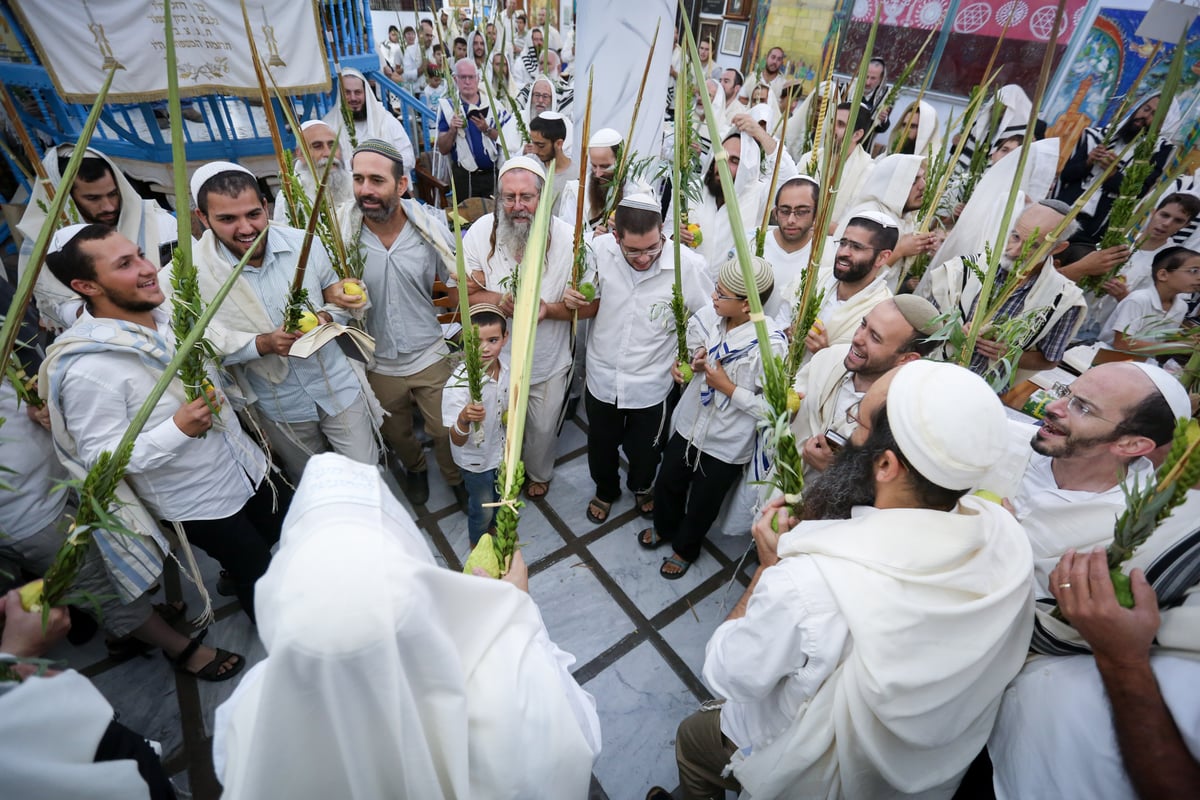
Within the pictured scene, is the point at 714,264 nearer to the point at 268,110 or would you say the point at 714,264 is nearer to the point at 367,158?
the point at 367,158

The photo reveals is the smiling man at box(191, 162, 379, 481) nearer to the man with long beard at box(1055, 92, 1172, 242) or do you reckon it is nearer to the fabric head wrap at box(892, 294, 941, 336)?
the fabric head wrap at box(892, 294, 941, 336)

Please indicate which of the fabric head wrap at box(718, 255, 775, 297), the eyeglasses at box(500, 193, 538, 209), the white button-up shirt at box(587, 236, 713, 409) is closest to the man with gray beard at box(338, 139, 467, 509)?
the eyeglasses at box(500, 193, 538, 209)

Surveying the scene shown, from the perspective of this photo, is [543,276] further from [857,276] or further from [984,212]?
[984,212]

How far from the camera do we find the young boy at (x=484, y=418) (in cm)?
278

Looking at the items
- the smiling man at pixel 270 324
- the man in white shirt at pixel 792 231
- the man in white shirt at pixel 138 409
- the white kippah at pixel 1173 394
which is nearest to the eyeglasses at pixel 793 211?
the man in white shirt at pixel 792 231

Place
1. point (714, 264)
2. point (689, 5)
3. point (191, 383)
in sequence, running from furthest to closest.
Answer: point (689, 5)
point (714, 264)
point (191, 383)

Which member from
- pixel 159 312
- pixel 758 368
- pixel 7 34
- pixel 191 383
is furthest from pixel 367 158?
pixel 7 34

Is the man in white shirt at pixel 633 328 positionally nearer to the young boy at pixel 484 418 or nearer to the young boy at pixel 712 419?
the young boy at pixel 712 419

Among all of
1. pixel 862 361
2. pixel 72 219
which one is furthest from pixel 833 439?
pixel 72 219

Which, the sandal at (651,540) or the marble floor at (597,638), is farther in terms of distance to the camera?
the sandal at (651,540)

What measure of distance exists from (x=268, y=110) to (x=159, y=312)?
1.13 m

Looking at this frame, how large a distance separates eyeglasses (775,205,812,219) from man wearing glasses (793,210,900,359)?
1.53 feet

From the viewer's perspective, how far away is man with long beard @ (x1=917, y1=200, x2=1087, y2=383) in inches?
133

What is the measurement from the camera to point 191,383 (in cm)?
218
